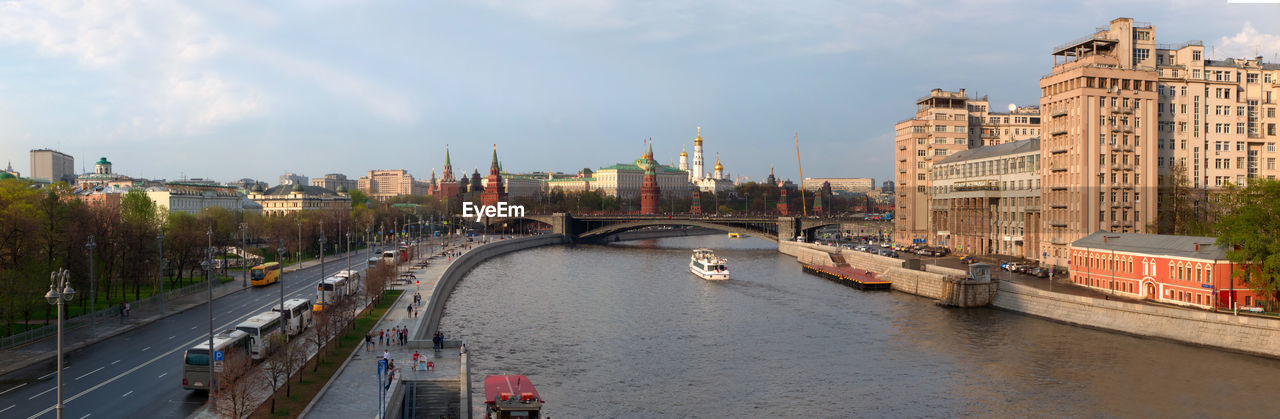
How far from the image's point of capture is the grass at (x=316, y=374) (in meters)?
25.6

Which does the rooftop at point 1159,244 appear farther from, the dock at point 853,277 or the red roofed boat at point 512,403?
the red roofed boat at point 512,403

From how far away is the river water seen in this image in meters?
32.5

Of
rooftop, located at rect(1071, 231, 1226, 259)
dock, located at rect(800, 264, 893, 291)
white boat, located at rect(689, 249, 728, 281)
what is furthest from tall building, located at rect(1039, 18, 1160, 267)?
white boat, located at rect(689, 249, 728, 281)

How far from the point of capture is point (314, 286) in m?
59.6

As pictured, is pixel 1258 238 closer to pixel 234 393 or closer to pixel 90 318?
pixel 234 393

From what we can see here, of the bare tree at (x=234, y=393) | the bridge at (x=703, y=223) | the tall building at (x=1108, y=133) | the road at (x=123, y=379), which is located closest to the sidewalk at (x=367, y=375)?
the bare tree at (x=234, y=393)

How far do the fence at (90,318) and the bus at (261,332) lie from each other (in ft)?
34.2

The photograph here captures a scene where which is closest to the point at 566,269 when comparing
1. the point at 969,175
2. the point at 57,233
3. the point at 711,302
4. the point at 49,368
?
the point at 711,302

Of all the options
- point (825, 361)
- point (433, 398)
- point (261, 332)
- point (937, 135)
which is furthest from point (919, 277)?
point (261, 332)

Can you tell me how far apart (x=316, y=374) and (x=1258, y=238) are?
43.4 meters

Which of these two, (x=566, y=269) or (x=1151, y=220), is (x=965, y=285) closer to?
(x=1151, y=220)

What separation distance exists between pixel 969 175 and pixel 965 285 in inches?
1323

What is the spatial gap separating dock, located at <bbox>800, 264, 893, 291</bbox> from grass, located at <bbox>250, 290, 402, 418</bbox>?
132 feet

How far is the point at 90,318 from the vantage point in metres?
43.0
